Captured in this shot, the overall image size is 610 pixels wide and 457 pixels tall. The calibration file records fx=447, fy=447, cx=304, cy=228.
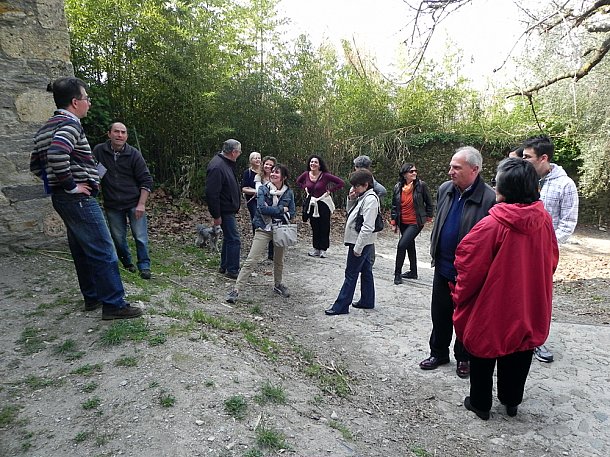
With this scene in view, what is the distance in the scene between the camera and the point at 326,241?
26.8 ft

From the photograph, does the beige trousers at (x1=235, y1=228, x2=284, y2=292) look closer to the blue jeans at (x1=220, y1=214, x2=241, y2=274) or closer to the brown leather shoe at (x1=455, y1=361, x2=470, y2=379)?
the blue jeans at (x1=220, y1=214, x2=241, y2=274)

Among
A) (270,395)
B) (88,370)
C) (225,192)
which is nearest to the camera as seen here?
(270,395)

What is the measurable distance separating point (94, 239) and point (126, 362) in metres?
1.03

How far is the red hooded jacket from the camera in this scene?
2.81 metres

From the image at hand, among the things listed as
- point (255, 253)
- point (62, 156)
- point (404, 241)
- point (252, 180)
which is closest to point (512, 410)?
point (255, 253)

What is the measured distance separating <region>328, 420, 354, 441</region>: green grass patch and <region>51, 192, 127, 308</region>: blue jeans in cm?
194

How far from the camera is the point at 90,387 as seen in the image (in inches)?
112

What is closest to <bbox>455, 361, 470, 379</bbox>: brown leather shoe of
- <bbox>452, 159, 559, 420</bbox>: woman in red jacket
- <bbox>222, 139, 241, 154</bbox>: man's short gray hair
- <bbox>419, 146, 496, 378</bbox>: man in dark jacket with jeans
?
<bbox>419, 146, 496, 378</bbox>: man in dark jacket with jeans

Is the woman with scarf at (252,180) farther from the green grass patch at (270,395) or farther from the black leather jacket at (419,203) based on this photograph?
the green grass patch at (270,395)

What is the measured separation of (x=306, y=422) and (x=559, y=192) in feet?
9.73

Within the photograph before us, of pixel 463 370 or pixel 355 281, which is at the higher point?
pixel 355 281

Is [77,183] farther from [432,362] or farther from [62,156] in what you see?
[432,362]

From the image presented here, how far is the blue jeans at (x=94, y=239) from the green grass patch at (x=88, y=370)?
2.08 feet

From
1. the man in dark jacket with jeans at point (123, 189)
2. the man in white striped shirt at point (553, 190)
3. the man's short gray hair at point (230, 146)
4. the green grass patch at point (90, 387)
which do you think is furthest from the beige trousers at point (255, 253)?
the man in white striped shirt at point (553, 190)
